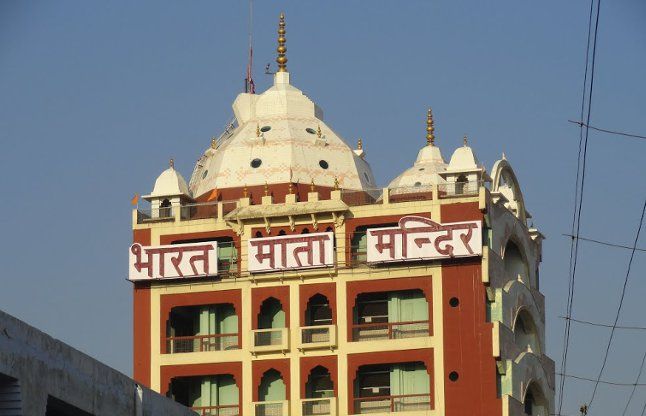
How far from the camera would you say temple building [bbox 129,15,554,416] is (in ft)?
247

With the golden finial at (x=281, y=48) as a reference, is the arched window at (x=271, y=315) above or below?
below

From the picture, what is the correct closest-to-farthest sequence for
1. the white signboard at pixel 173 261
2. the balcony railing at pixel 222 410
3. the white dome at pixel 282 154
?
the balcony railing at pixel 222 410 → the white signboard at pixel 173 261 → the white dome at pixel 282 154

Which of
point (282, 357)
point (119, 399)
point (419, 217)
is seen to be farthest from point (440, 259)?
point (119, 399)

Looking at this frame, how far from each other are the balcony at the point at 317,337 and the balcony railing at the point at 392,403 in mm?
2430

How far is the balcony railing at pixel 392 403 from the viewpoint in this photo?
75.2 m

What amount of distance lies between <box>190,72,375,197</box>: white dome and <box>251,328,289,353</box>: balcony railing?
671cm

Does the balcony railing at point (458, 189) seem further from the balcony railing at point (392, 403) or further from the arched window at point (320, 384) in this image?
the arched window at point (320, 384)

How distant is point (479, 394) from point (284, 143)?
14.2m

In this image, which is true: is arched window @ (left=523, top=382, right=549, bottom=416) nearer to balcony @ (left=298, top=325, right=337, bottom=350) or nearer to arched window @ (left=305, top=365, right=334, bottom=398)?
arched window @ (left=305, top=365, right=334, bottom=398)

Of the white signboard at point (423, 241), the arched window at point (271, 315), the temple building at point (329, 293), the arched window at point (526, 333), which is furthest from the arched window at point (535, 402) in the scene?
the arched window at point (271, 315)

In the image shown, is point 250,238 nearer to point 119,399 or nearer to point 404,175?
point 404,175

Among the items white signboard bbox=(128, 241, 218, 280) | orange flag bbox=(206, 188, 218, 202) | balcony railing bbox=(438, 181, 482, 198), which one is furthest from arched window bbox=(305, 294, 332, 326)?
orange flag bbox=(206, 188, 218, 202)

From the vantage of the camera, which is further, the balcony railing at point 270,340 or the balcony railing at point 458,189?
the balcony railing at point 458,189

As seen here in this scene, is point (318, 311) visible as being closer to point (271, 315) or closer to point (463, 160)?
point (271, 315)
